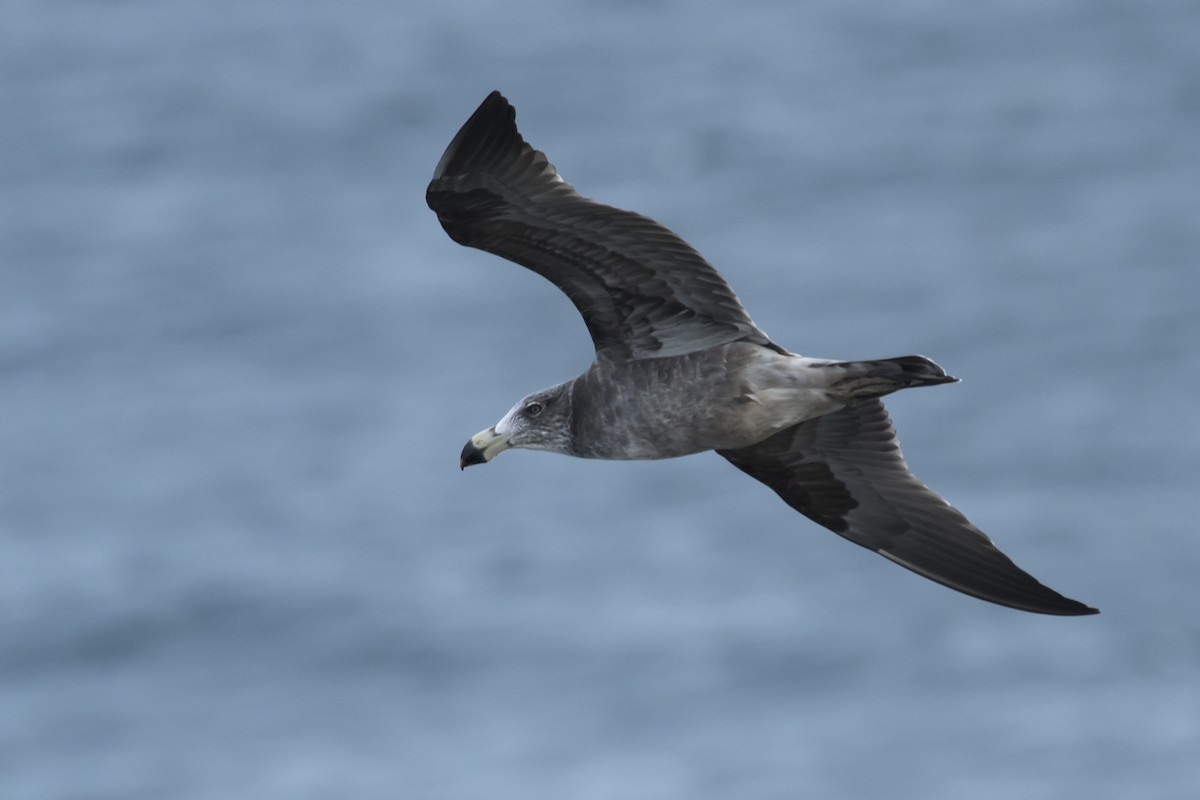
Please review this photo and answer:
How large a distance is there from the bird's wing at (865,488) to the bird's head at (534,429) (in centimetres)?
143

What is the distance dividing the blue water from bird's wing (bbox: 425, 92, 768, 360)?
1533 inches

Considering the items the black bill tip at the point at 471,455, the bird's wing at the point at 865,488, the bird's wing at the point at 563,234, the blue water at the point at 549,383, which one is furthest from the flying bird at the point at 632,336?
the blue water at the point at 549,383

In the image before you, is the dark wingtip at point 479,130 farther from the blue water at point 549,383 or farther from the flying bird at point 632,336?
→ the blue water at point 549,383

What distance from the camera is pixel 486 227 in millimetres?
14297

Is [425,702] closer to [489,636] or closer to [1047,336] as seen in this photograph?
[489,636]

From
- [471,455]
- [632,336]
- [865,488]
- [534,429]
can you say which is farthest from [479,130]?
[865,488]

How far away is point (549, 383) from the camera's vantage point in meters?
68.1

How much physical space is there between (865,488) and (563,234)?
3.27 meters

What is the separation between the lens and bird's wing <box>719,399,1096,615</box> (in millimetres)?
15969

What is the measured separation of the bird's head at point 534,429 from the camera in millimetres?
15109

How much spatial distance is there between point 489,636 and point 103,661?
11.5 m

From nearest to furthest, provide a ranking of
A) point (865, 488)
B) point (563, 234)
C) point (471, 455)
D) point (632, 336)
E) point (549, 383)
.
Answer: point (563, 234)
point (632, 336)
point (471, 455)
point (865, 488)
point (549, 383)

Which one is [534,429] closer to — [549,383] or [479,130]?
[479,130]

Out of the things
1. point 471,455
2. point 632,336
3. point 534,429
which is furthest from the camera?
point 471,455
